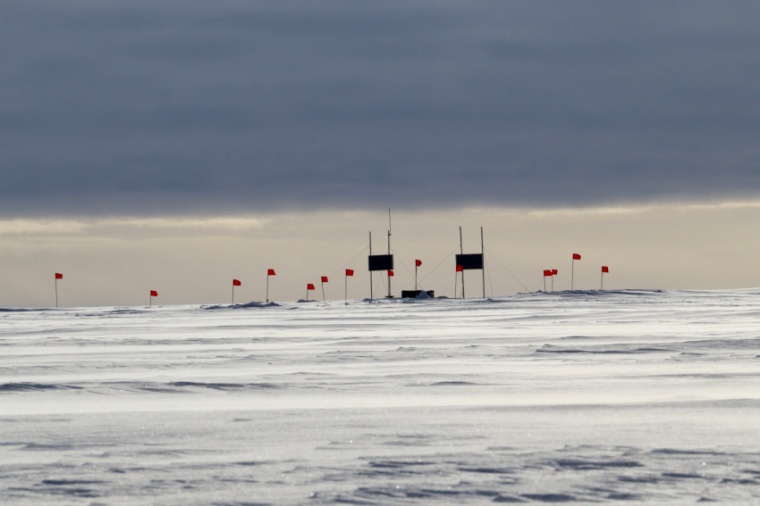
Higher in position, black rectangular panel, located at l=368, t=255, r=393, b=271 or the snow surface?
black rectangular panel, located at l=368, t=255, r=393, b=271

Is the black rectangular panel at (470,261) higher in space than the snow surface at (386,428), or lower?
higher

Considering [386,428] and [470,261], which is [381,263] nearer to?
[470,261]

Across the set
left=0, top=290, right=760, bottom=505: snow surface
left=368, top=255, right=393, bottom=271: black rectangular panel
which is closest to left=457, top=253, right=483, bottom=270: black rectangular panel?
left=368, top=255, right=393, bottom=271: black rectangular panel

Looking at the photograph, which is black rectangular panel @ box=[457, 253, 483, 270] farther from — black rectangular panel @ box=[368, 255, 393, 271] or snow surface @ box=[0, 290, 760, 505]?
snow surface @ box=[0, 290, 760, 505]

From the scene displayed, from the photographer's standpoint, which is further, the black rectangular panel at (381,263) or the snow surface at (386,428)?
the black rectangular panel at (381,263)

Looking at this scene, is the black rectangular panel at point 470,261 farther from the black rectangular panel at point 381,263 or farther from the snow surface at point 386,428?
the snow surface at point 386,428

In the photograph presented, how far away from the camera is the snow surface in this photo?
5.59m

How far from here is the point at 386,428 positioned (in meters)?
7.65

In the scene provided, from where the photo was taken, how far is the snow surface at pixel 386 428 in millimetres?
5586

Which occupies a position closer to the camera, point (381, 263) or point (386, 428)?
point (386, 428)

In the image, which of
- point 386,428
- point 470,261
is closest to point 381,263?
point 470,261

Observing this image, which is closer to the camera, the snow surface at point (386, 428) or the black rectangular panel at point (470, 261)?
the snow surface at point (386, 428)

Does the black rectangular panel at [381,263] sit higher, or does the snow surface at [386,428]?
the black rectangular panel at [381,263]

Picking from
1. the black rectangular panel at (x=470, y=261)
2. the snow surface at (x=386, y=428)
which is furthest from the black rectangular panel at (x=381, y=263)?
the snow surface at (x=386, y=428)
